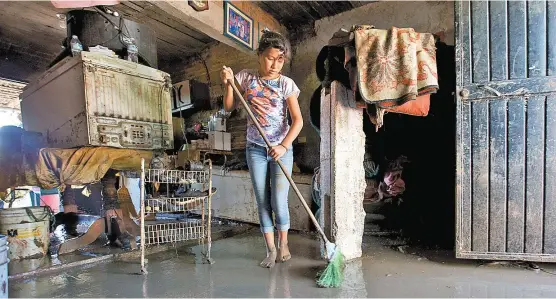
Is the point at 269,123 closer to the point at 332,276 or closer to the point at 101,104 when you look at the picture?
the point at 332,276

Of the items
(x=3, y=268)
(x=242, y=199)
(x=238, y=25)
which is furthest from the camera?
(x=242, y=199)

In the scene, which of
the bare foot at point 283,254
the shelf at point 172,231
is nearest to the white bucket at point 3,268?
the shelf at point 172,231

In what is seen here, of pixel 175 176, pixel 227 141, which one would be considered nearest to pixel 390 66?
pixel 175 176

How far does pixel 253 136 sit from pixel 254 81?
444mm

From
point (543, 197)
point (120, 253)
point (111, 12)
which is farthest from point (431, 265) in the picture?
point (111, 12)

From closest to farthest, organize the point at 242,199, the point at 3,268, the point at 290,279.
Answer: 1. the point at 3,268
2. the point at 290,279
3. the point at 242,199

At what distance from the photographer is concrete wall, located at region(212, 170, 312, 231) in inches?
157

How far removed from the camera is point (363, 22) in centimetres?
420

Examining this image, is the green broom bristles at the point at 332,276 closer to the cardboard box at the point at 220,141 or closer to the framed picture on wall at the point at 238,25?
the cardboard box at the point at 220,141

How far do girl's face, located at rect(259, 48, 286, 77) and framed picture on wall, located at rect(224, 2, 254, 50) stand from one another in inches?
66.8

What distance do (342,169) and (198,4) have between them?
2.44 m

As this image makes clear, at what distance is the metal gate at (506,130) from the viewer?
2330 millimetres

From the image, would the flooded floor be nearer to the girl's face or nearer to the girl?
the girl

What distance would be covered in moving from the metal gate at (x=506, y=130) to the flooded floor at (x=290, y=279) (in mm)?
286
